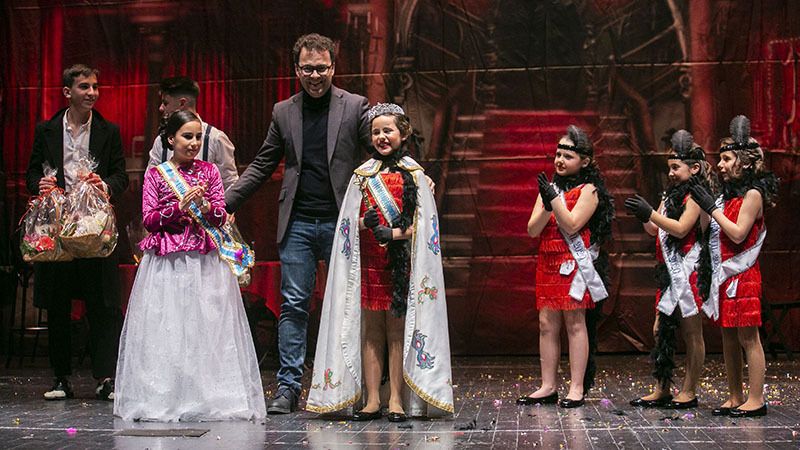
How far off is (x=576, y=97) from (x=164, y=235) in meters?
3.65

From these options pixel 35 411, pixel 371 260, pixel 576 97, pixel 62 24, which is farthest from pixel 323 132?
pixel 62 24

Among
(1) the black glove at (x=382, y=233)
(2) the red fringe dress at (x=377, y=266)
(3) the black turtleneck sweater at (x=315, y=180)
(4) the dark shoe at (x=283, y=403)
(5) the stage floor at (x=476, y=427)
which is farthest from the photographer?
(3) the black turtleneck sweater at (x=315, y=180)

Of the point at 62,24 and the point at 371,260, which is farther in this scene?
the point at 62,24

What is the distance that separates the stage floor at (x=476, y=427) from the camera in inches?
171

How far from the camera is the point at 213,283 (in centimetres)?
511

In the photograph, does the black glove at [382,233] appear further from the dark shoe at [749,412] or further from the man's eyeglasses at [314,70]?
the dark shoe at [749,412]

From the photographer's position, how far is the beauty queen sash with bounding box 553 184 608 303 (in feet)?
17.5

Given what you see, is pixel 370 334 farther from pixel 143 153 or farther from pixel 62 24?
pixel 62 24

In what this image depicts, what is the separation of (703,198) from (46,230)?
3.35 meters

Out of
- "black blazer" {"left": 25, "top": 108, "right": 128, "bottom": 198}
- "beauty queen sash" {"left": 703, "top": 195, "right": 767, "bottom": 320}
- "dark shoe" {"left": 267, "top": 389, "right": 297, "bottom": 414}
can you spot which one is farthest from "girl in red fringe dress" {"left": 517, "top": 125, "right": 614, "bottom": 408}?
"black blazer" {"left": 25, "top": 108, "right": 128, "bottom": 198}

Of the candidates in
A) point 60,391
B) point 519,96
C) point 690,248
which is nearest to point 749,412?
point 690,248

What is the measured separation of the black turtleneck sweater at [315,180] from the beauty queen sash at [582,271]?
3.77ft

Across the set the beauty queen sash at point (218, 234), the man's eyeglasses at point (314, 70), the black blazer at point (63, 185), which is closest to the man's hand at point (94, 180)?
the black blazer at point (63, 185)

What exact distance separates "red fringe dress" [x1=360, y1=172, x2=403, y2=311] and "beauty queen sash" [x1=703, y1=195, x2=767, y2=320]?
4.83ft
